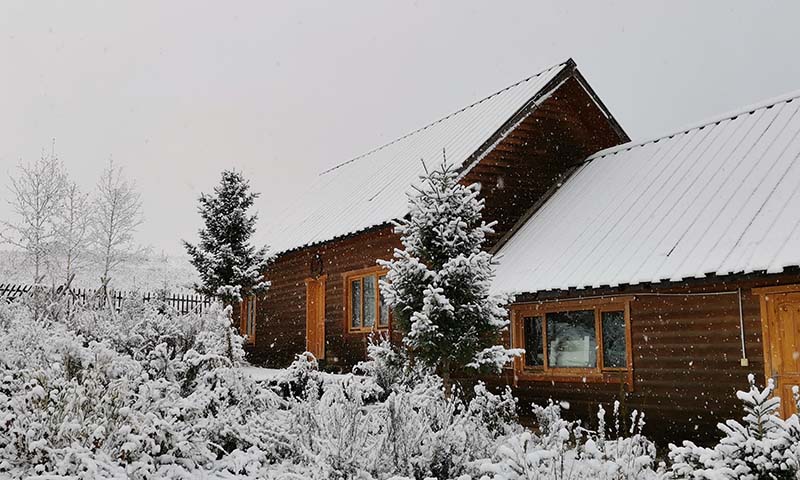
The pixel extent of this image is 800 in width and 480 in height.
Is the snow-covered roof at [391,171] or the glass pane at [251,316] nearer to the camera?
the snow-covered roof at [391,171]

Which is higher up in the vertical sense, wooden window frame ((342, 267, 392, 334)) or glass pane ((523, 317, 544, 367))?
wooden window frame ((342, 267, 392, 334))

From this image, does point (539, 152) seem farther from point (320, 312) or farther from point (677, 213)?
point (320, 312)

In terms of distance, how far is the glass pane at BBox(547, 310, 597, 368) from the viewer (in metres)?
12.0

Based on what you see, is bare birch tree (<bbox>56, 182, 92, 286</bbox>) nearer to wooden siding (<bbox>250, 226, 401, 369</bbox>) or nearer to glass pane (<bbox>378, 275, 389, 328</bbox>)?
wooden siding (<bbox>250, 226, 401, 369</bbox>)

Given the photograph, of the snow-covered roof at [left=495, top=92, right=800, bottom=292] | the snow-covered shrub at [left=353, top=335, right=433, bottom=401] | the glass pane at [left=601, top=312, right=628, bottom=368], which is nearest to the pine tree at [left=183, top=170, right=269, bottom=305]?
the snow-covered shrub at [left=353, top=335, right=433, bottom=401]

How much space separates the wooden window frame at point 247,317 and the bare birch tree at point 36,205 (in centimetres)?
1247

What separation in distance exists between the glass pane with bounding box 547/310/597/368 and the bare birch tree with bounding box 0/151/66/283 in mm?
24398

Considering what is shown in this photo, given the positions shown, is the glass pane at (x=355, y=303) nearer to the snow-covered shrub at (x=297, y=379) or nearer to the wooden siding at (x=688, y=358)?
the snow-covered shrub at (x=297, y=379)

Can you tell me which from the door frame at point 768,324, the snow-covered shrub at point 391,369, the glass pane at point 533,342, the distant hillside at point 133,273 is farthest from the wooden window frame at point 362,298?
the distant hillside at point 133,273

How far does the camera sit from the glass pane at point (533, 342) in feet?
41.9

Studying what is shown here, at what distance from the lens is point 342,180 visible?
22.4 metres

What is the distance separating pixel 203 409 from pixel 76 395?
138 centimetres

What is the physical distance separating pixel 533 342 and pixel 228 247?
759 centimetres

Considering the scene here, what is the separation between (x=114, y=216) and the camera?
32.1m
